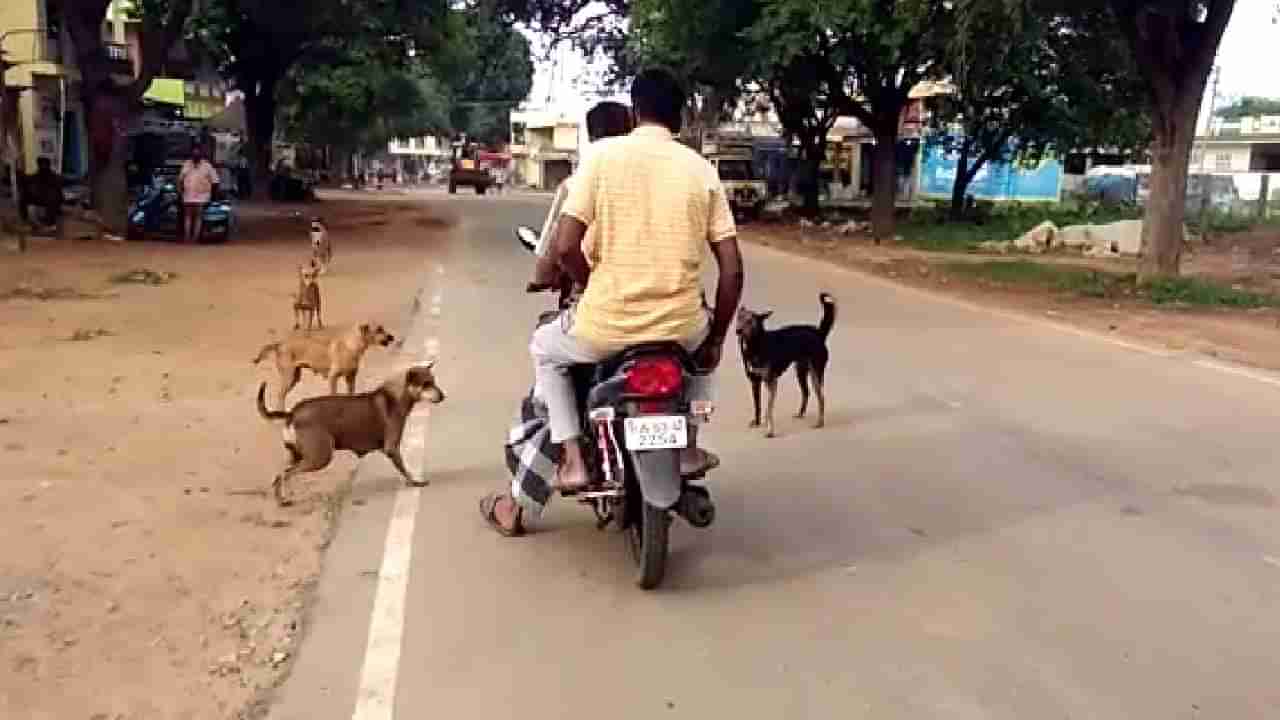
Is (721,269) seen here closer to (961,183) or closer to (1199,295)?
(1199,295)

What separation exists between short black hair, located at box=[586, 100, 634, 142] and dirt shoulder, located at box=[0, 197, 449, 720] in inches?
86.6

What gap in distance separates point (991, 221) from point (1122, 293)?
23229 mm

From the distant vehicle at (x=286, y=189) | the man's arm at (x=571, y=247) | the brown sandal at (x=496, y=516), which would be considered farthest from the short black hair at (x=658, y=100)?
the distant vehicle at (x=286, y=189)

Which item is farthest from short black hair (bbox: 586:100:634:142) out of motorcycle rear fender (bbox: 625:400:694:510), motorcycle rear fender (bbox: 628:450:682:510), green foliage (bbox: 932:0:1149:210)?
green foliage (bbox: 932:0:1149:210)

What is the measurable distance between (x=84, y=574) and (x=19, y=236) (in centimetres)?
1849

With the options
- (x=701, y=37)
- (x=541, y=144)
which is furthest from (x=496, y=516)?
(x=541, y=144)

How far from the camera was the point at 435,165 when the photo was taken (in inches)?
5251

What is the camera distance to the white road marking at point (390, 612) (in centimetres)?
425

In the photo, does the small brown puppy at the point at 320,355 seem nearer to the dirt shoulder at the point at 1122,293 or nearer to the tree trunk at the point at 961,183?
the dirt shoulder at the point at 1122,293

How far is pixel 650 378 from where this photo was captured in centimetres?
515

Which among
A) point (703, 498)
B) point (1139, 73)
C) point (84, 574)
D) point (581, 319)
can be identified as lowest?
point (84, 574)

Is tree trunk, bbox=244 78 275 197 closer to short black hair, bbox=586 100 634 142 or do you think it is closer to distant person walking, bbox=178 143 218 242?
distant person walking, bbox=178 143 218 242

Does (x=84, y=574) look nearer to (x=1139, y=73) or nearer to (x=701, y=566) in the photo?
(x=701, y=566)

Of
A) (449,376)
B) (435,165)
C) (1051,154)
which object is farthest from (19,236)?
(435,165)
